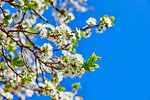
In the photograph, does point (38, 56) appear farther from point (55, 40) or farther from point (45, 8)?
point (45, 8)

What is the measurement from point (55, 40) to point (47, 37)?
0.10m

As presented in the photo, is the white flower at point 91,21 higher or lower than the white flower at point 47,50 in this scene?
higher

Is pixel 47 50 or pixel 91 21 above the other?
pixel 91 21

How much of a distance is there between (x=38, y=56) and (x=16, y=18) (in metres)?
1.73

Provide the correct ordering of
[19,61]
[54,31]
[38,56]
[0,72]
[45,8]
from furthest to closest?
1. [45,8]
2. [0,72]
3. [38,56]
4. [54,31]
5. [19,61]

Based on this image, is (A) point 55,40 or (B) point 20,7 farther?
(A) point 55,40

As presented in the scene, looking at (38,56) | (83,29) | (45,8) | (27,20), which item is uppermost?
(27,20)

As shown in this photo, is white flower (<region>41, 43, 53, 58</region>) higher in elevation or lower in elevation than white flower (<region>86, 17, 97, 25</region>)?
lower

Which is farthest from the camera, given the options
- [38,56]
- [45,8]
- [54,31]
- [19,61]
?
[45,8]

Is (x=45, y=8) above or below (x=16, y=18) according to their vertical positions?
below

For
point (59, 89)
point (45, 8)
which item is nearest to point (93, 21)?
point (59, 89)

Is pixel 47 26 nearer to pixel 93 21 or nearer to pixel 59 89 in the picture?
pixel 93 21

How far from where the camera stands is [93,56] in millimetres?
1736

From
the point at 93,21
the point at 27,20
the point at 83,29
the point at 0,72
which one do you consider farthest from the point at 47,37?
the point at 27,20
